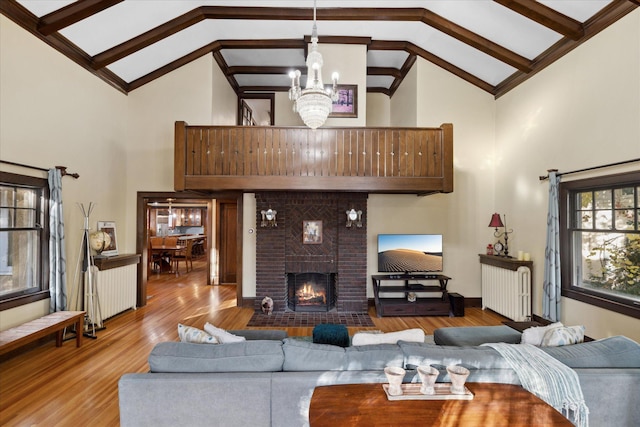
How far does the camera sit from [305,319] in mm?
5332

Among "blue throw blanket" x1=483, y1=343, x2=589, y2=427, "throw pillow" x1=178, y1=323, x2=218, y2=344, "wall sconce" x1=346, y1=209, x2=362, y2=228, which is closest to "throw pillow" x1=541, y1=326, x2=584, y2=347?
"blue throw blanket" x1=483, y1=343, x2=589, y2=427

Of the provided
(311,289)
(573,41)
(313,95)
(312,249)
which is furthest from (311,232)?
(573,41)

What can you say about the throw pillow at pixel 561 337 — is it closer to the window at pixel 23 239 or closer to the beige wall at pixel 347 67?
the beige wall at pixel 347 67

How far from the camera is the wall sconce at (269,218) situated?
18.5 ft

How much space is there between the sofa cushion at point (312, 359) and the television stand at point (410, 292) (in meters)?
3.58

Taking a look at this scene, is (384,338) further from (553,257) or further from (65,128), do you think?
(65,128)

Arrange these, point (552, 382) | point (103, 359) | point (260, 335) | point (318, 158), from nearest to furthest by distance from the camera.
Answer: point (552, 382) < point (260, 335) < point (103, 359) < point (318, 158)

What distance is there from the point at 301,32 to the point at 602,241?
532cm

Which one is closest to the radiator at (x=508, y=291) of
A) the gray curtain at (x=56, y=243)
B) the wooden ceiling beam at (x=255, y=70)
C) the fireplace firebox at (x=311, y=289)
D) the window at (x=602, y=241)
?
the window at (x=602, y=241)

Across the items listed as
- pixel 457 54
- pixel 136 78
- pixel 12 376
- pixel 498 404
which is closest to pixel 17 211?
pixel 12 376

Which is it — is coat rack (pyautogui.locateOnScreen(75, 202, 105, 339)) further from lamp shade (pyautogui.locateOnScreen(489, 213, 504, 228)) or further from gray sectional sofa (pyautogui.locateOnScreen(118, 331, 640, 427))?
lamp shade (pyautogui.locateOnScreen(489, 213, 504, 228))

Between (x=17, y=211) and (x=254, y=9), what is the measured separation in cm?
416

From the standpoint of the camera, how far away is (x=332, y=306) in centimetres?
Result: 591

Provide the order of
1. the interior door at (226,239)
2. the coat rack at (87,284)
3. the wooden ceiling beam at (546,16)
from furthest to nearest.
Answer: the interior door at (226,239)
the coat rack at (87,284)
the wooden ceiling beam at (546,16)
